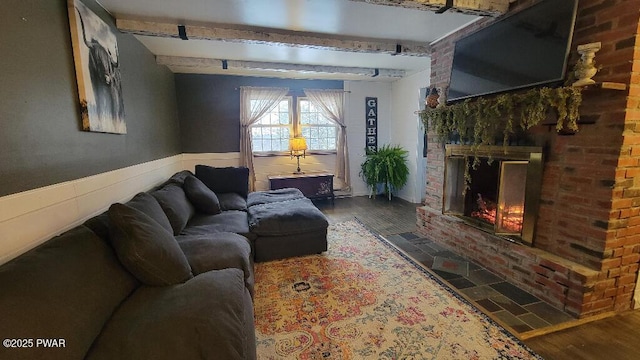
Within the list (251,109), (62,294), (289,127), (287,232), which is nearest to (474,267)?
(287,232)

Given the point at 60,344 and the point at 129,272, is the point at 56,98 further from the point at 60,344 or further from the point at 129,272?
the point at 60,344

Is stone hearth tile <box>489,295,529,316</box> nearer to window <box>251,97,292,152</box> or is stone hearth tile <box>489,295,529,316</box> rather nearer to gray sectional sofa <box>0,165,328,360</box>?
gray sectional sofa <box>0,165,328,360</box>

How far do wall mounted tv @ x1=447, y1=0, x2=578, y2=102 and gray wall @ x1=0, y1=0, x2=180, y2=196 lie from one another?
10.4 feet

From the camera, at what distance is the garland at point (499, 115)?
71.5 inches

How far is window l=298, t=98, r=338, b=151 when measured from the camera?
18.1 ft

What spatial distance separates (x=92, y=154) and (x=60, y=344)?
5.03ft

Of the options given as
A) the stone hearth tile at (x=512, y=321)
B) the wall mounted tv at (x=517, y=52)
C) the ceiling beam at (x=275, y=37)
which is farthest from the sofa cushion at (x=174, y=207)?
the wall mounted tv at (x=517, y=52)

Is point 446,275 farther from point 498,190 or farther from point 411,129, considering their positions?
point 411,129

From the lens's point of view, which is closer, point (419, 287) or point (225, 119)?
point (419, 287)

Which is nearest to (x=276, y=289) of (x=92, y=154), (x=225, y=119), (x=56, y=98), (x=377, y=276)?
(x=377, y=276)

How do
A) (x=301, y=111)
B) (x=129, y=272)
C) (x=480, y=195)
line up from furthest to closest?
(x=301, y=111) < (x=480, y=195) < (x=129, y=272)

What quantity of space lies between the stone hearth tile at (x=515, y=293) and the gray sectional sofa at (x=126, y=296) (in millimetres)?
1968

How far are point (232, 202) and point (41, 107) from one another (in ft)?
6.79

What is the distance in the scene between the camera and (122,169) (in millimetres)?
2443
